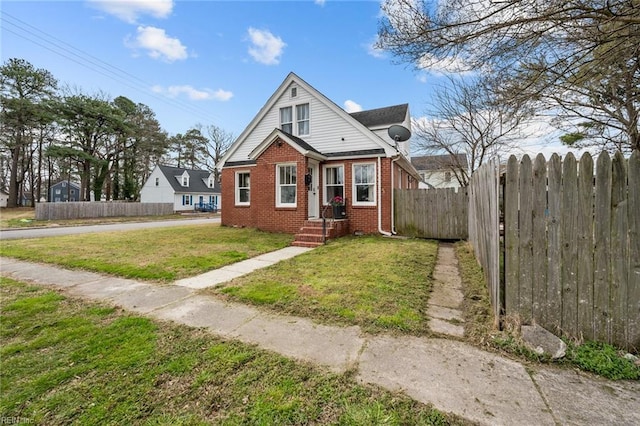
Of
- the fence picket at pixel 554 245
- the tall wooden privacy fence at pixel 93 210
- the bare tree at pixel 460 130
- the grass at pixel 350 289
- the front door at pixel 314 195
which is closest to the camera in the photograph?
the fence picket at pixel 554 245

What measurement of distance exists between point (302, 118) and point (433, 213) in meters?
6.89

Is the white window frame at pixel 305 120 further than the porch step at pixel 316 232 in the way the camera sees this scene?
Yes

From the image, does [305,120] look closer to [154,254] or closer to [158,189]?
[154,254]

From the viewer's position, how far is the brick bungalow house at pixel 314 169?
10.6 meters

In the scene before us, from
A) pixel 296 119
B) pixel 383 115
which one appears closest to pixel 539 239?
pixel 296 119

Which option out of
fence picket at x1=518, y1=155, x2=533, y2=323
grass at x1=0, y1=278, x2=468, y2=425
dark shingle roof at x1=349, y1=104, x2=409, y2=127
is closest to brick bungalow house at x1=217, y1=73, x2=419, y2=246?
dark shingle roof at x1=349, y1=104, x2=409, y2=127

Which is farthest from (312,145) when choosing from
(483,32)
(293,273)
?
(483,32)

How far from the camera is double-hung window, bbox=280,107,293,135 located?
498 inches

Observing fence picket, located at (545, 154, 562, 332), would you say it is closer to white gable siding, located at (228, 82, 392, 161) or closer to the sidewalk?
the sidewalk

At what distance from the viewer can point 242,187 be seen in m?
13.3

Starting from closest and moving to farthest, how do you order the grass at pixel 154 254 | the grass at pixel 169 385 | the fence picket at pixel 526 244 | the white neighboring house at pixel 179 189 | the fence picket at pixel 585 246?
the grass at pixel 169 385, the fence picket at pixel 585 246, the fence picket at pixel 526 244, the grass at pixel 154 254, the white neighboring house at pixel 179 189

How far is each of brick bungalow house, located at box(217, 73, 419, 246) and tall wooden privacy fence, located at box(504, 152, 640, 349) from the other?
6.75 meters

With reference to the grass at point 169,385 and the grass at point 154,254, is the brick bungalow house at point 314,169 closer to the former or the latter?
the grass at point 154,254

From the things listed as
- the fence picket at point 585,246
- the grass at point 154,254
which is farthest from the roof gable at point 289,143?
the fence picket at point 585,246
